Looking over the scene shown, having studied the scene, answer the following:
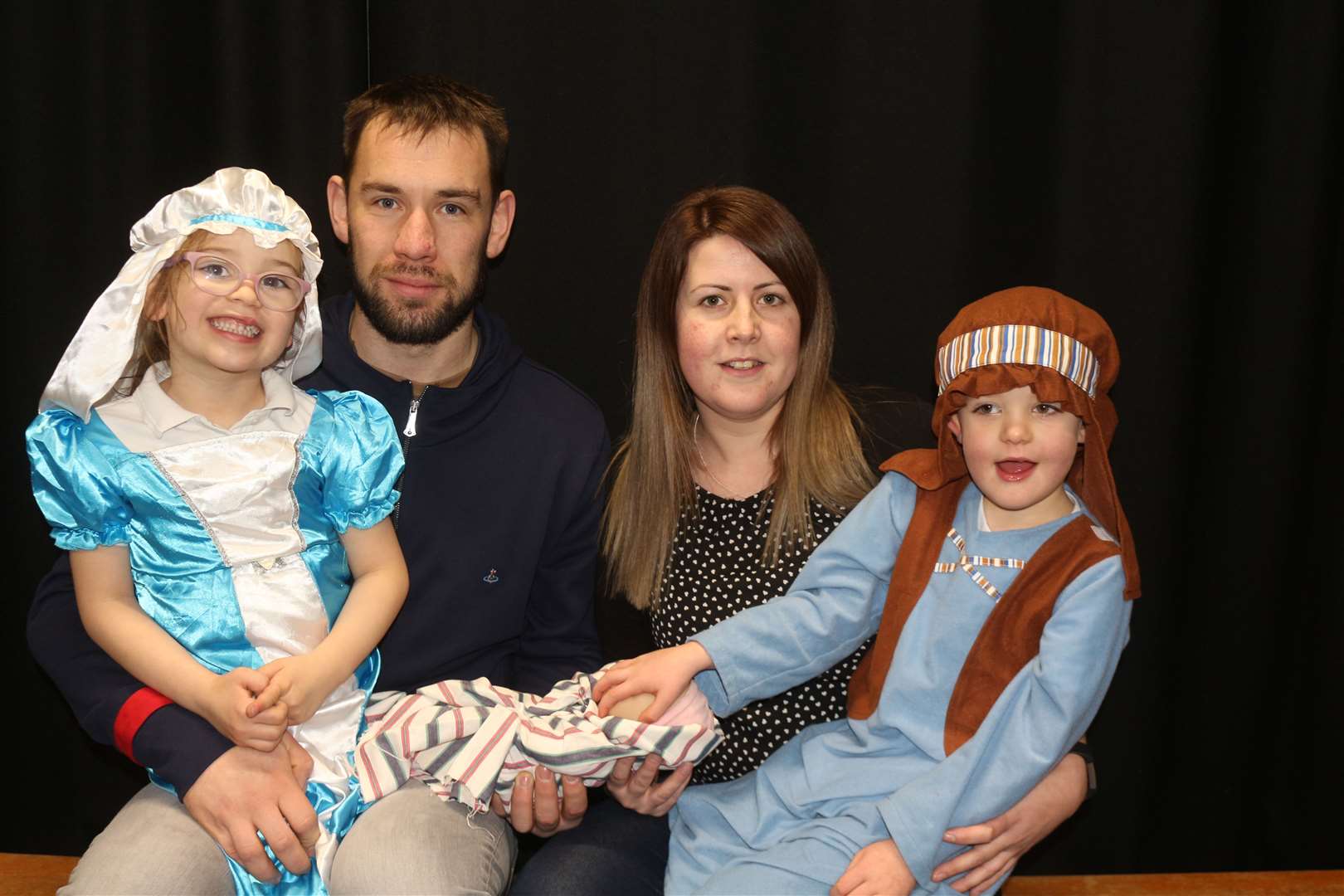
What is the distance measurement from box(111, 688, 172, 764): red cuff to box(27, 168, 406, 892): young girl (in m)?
0.02

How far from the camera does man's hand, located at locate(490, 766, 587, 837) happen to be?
81.7 inches

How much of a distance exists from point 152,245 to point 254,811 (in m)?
1.03

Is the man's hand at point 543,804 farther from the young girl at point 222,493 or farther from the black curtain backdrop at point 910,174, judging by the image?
the black curtain backdrop at point 910,174

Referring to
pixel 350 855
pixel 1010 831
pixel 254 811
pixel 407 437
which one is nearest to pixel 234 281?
pixel 407 437

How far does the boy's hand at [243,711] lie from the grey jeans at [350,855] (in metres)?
0.19

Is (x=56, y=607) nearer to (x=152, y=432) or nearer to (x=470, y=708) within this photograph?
(x=152, y=432)

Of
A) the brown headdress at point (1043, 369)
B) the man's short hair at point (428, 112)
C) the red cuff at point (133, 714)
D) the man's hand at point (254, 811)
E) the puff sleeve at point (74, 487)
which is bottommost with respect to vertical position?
the man's hand at point (254, 811)

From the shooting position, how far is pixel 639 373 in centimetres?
246

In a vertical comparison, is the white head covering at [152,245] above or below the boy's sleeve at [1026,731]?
above

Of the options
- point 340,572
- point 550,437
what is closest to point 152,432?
point 340,572

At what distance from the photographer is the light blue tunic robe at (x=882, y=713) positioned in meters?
1.91

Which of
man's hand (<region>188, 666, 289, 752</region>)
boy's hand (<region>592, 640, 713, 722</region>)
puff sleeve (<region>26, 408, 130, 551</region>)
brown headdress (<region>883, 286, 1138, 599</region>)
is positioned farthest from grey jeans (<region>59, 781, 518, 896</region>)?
brown headdress (<region>883, 286, 1138, 599</region>)

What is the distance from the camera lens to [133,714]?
195 centimetres

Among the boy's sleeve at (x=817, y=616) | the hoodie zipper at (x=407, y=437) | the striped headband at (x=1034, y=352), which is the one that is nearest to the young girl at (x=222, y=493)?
the hoodie zipper at (x=407, y=437)
